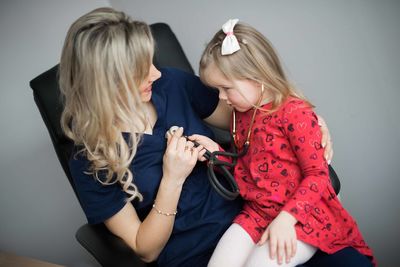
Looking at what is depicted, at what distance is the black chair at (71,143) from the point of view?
41.3 inches

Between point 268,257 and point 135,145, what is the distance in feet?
1.61

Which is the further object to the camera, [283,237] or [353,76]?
[353,76]

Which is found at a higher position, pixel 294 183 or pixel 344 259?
pixel 294 183

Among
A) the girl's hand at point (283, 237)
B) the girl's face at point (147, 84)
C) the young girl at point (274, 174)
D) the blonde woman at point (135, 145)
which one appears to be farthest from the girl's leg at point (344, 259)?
the girl's face at point (147, 84)

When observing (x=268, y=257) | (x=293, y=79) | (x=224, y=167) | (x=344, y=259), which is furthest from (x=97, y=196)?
(x=293, y=79)

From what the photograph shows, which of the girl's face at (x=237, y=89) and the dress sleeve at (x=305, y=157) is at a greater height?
the girl's face at (x=237, y=89)

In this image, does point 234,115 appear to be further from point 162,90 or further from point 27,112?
point 27,112

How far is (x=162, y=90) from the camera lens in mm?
1181

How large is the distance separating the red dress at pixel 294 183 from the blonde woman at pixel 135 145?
14cm

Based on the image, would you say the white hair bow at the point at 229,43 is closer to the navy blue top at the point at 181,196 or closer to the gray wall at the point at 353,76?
the navy blue top at the point at 181,196

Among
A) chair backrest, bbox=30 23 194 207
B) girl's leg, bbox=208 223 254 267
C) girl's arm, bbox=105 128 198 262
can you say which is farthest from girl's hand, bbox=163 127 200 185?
chair backrest, bbox=30 23 194 207

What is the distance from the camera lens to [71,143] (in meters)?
1.25

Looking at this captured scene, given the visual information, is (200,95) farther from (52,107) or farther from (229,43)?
(52,107)

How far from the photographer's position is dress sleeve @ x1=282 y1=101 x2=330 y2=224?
0.95 meters
